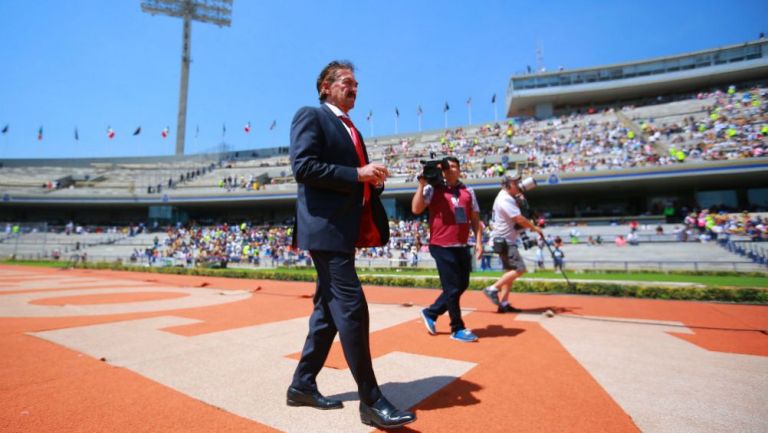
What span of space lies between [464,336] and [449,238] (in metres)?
1.08

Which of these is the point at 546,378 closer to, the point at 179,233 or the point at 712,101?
the point at 179,233

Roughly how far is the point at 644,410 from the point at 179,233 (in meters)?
39.6

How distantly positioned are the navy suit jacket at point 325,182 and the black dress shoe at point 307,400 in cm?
88

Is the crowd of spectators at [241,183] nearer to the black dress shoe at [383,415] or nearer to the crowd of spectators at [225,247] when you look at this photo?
the crowd of spectators at [225,247]

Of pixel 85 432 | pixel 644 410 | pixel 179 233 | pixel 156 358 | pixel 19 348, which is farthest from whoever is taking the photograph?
pixel 179 233

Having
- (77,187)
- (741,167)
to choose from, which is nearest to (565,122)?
(741,167)

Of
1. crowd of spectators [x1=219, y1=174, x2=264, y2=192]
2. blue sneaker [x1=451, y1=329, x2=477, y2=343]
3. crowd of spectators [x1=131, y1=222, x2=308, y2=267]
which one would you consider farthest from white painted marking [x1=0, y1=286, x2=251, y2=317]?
crowd of spectators [x1=219, y1=174, x2=264, y2=192]

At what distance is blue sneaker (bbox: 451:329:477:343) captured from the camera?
401 centimetres

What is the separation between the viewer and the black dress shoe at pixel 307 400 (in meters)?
2.28

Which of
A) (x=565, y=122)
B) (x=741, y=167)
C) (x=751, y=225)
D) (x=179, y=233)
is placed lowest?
(x=179, y=233)

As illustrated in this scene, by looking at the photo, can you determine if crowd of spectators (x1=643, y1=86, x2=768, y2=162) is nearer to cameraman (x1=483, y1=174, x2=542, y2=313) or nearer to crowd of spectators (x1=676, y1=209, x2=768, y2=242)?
crowd of spectators (x1=676, y1=209, x2=768, y2=242)

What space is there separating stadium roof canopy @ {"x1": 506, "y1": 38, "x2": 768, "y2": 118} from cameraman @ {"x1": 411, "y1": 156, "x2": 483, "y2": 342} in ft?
165

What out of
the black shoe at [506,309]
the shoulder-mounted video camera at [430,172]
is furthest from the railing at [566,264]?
the shoulder-mounted video camera at [430,172]

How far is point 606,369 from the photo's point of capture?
304 cm
